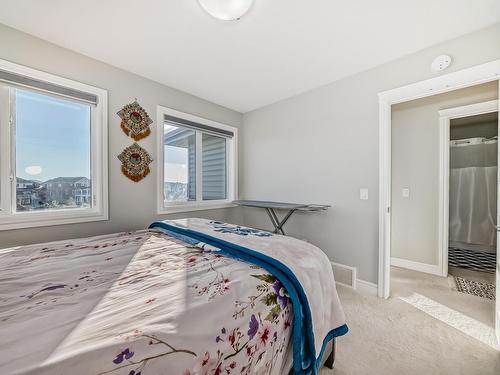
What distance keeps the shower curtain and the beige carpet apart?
1637 mm

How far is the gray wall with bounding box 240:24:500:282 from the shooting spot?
2035 mm

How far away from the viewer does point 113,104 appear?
225 centimetres

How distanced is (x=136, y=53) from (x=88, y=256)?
1.86m

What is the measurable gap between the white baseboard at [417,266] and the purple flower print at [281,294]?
2903 millimetres

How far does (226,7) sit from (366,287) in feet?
9.17

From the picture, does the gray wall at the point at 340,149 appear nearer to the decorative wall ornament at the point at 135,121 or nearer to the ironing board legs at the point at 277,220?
the ironing board legs at the point at 277,220

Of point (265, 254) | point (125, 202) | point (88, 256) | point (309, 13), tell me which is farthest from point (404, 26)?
point (125, 202)

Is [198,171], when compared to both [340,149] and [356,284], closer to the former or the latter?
[340,149]

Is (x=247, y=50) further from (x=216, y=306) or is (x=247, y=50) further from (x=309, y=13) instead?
(x=216, y=306)

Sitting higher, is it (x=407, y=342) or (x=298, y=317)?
(x=298, y=317)

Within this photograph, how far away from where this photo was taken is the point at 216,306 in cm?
80

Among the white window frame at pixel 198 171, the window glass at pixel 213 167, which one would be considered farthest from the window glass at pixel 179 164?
the window glass at pixel 213 167

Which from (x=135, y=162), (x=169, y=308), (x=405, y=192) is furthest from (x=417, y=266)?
(x=135, y=162)

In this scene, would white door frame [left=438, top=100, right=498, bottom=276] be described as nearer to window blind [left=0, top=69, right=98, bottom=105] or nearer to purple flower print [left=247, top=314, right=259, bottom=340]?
purple flower print [left=247, top=314, right=259, bottom=340]
